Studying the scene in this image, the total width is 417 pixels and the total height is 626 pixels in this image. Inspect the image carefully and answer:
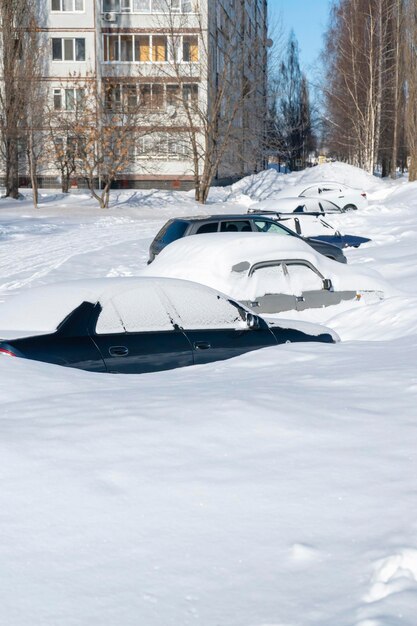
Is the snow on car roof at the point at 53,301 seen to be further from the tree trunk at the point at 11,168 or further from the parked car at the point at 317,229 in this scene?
the tree trunk at the point at 11,168

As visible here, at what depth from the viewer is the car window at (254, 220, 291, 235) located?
16766 millimetres

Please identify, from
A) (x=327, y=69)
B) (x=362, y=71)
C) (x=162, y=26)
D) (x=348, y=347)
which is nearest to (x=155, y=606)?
(x=348, y=347)

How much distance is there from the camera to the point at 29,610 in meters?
3.20

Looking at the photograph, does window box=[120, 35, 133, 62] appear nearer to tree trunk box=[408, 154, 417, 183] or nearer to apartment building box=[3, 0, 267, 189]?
apartment building box=[3, 0, 267, 189]

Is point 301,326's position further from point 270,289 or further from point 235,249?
point 235,249

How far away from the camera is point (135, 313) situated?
26.9 feet

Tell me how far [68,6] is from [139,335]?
4732 cm

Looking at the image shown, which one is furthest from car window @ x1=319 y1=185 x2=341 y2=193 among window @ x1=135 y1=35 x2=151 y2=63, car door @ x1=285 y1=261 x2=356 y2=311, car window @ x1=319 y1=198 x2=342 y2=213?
window @ x1=135 y1=35 x2=151 y2=63

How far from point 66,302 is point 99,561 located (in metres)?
4.67

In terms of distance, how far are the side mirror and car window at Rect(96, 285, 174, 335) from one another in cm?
86

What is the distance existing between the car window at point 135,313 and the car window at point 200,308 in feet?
0.52

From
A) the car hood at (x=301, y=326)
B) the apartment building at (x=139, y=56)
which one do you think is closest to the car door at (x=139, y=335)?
the car hood at (x=301, y=326)

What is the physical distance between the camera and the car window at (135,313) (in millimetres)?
7965

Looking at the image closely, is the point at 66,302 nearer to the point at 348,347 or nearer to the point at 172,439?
the point at 348,347
